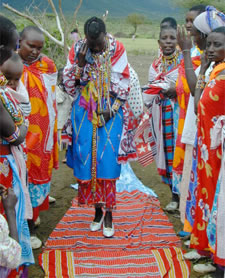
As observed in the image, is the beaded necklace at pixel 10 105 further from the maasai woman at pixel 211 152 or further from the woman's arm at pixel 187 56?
the woman's arm at pixel 187 56

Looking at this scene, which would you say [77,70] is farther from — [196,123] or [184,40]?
[196,123]

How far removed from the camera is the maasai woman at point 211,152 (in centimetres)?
286

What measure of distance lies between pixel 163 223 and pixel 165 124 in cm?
111

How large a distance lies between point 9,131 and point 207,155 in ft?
4.98

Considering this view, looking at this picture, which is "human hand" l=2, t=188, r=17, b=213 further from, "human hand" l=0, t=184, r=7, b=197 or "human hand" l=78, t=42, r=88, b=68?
"human hand" l=78, t=42, r=88, b=68

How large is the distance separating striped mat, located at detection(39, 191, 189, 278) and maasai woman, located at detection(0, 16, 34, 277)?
0.89 metres

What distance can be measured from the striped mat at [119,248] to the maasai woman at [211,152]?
1.63ft

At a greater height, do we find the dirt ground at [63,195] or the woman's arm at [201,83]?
the woman's arm at [201,83]

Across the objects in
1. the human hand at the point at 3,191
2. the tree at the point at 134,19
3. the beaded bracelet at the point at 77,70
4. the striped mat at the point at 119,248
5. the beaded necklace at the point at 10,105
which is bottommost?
the striped mat at the point at 119,248

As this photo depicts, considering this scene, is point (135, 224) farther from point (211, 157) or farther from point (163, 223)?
point (211, 157)

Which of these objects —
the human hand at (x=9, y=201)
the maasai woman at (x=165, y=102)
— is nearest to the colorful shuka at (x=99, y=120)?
the maasai woman at (x=165, y=102)

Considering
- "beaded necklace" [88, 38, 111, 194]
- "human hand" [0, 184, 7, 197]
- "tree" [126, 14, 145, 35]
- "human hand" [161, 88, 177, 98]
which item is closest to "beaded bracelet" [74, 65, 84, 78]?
"beaded necklace" [88, 38, 111, 194]

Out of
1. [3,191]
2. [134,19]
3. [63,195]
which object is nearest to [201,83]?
[3,191]

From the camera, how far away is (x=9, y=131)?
2.31 m
